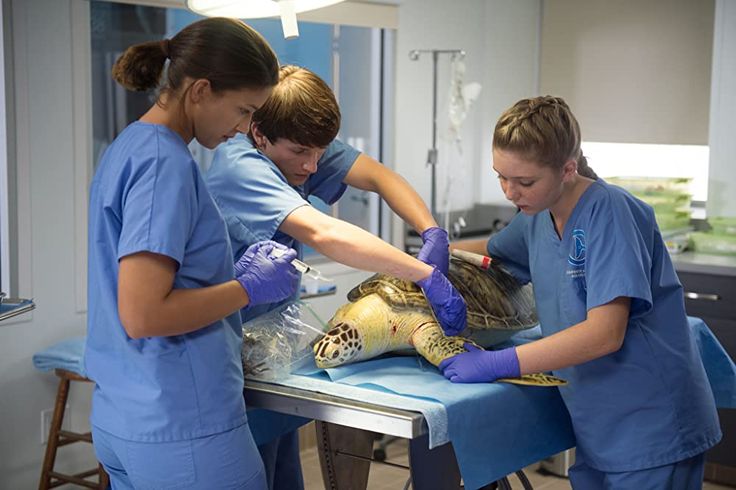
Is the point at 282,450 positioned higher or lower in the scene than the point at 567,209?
lower

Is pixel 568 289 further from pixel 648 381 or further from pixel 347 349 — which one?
pixel 347 349

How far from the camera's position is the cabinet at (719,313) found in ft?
12.0

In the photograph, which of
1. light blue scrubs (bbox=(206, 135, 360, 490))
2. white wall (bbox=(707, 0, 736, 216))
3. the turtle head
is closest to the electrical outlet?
light blue scrubs (bbox=(206, 135, 360, 490))

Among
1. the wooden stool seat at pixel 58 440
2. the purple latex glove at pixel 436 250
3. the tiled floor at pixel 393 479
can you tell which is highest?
the purple latex glove at pixel 436 250

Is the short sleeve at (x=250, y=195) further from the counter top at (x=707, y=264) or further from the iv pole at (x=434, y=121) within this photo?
the iv pole at (x=434, y=121)

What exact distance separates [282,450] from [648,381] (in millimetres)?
890

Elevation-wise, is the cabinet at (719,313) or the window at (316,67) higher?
the window at (316,67)

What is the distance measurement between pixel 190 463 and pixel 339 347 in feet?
1.46

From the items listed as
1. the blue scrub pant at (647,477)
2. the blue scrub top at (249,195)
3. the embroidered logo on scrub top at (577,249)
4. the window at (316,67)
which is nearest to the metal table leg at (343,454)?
the blue scrub top at (249,195)

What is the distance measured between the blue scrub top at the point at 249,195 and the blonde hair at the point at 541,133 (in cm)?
43

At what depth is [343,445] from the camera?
2.18m

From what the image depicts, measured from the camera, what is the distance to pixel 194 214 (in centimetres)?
162

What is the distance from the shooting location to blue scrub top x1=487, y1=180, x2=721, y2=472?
1884mm

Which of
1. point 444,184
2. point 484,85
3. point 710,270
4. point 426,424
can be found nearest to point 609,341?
point 426,424
